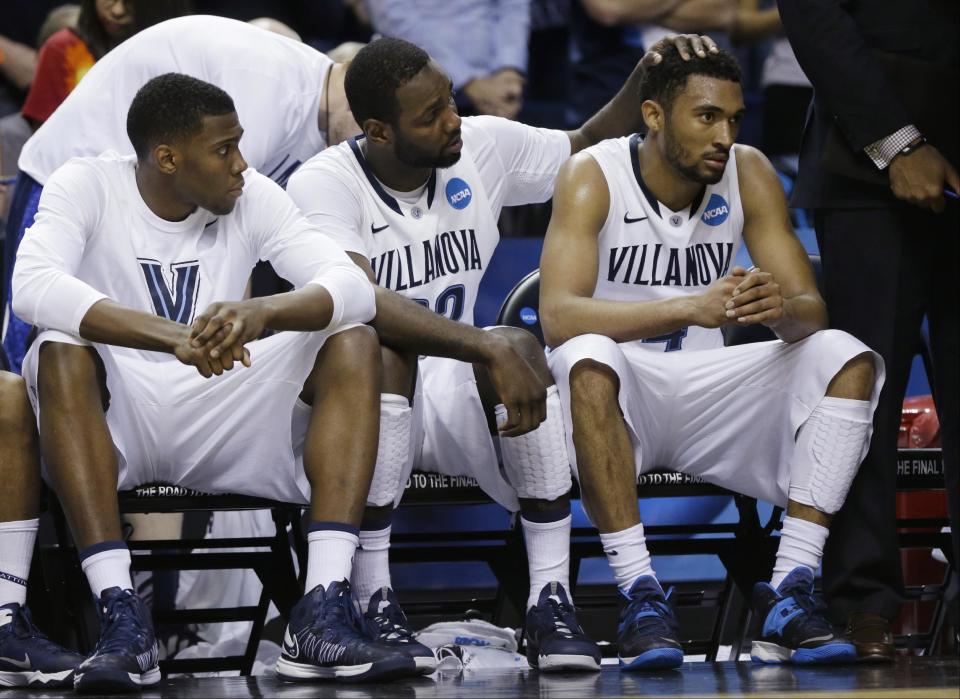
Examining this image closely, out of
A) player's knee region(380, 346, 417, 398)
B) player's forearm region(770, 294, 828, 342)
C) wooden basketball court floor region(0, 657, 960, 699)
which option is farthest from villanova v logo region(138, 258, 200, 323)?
player's forearm region(770, 294, 828, 342)

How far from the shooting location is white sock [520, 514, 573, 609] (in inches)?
123

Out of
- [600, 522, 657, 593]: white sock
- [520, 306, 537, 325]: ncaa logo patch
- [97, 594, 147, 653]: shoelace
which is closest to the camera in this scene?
[97, 594, 147, 653]: shoelace

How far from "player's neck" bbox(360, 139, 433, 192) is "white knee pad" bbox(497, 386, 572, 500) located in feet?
2.32

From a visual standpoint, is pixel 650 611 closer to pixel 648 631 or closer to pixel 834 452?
pixel 648 631

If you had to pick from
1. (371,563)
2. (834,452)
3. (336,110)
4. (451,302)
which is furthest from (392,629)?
(336,110)

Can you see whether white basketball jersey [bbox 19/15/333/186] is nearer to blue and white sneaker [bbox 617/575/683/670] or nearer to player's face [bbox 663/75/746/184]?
player's face [bbox 663/75/746/184]

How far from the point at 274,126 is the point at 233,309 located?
3.72ft

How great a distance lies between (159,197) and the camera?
3.34m

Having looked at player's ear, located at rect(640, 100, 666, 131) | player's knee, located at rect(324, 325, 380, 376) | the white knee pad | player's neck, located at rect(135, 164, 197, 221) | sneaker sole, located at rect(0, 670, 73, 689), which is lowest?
sneaker sole, located at rect(0, 670, 73, 689)

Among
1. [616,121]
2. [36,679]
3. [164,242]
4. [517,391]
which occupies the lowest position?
[36,679]

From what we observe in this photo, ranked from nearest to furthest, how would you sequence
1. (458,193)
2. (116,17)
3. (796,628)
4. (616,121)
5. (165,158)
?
(796,628) < (165,158) < (458,193) < (616,121) < (116,17)

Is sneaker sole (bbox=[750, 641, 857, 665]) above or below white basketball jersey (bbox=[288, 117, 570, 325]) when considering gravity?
below

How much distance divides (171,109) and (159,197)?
20cm

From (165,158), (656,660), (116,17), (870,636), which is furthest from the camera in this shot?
(116,17)
